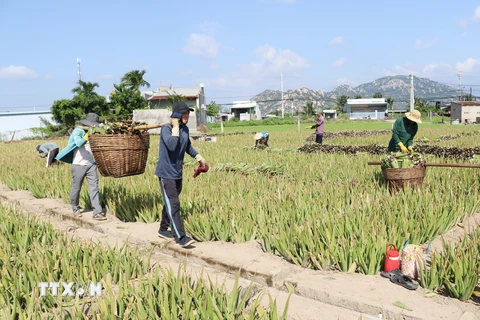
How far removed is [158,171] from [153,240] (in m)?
0.82

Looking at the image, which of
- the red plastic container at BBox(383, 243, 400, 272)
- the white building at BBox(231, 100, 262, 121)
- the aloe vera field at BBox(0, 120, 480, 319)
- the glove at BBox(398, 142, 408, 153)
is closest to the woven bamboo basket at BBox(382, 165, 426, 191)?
the aloe vera field at BBox(0, 120, 480, 319)

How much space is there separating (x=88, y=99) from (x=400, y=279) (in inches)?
1525

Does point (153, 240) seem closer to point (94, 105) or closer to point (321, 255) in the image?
point (321, 255)

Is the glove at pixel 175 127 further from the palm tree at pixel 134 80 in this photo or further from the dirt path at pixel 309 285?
the palm tree at pixel 134 80

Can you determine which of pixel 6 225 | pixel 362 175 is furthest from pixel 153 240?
pixel 362 175

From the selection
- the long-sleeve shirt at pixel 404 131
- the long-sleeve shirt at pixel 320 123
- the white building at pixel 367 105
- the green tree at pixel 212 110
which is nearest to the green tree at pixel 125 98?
the green tree at pixel 212 110

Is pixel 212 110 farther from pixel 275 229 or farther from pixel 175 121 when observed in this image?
pixel 275 229

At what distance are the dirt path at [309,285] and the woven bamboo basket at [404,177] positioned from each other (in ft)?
3.89

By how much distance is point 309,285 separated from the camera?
11.3 feet

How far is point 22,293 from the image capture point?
3174 millimetres

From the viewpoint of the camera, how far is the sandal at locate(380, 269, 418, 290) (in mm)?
3326

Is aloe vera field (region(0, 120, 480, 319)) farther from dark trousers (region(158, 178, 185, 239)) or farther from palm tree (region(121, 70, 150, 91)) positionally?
palm tree (region(121, 70, 150, 91))

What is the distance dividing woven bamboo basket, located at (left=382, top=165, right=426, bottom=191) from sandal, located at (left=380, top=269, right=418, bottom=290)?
2.64 meters

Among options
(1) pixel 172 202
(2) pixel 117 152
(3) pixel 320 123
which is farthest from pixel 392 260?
(3) pixel 320 123
